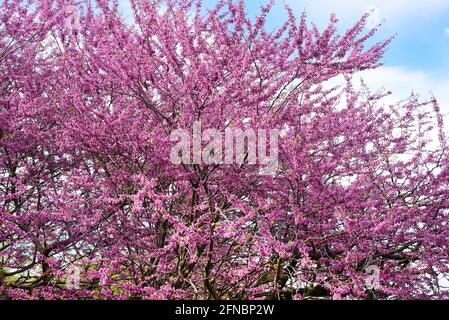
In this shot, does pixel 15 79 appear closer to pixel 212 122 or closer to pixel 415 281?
pixel 212 122

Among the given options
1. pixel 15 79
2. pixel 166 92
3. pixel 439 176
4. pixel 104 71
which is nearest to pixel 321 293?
pixel 439 176

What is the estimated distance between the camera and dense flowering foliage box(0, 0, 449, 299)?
17.9 ft

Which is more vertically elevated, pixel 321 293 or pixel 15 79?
pixel 15 79

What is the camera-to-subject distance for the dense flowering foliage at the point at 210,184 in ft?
17.9

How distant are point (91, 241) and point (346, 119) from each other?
12.8ft

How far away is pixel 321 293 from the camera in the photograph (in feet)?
23.0

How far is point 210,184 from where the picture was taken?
229 inches

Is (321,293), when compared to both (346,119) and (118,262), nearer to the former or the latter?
(346,119)
